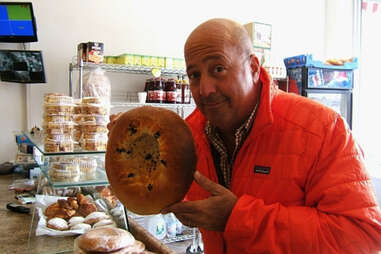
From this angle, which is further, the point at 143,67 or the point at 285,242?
the point at 143,67

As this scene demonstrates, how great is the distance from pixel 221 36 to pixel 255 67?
14 centimetres

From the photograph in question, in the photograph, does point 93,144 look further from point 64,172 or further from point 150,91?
point 150,91

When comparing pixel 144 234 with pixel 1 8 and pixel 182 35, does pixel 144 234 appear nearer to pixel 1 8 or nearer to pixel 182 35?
pixel 1 8

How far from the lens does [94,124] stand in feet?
5.02

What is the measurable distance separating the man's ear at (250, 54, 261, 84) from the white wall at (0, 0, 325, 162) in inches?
108

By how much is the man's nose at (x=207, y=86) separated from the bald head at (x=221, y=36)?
82mm

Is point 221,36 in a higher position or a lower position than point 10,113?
higher

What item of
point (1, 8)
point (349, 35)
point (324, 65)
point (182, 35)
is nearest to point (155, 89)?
point (182, 35)

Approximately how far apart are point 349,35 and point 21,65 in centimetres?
385

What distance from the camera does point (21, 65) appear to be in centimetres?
298

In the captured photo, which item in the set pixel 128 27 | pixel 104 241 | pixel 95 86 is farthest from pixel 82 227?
pixel 128 27

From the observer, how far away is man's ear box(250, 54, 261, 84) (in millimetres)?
863

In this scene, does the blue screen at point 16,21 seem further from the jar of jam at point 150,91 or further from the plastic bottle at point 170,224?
the plastic bottle at point 170,224

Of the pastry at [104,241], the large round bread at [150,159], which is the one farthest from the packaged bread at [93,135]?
the large round bread at [150,159]
